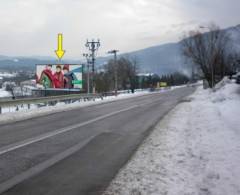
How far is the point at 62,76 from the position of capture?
5153cm

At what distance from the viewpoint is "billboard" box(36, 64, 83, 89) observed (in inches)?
2014

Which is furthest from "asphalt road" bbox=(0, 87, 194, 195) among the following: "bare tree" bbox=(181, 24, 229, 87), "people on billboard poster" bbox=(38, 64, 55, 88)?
"bare tree" bbox=(181, 24, 229, 87)

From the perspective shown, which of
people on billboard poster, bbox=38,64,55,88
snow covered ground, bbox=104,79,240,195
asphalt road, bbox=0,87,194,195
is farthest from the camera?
people on billboard poster, bbox=38,64,55,88

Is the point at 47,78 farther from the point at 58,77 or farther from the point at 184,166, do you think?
the point at 184,166

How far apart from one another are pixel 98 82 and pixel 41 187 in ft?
301

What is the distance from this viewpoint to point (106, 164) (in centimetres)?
956

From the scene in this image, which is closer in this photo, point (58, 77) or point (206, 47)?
point (58, 77)

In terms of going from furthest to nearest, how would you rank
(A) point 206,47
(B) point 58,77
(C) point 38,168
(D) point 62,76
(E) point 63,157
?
(A) point 206,47 < (B) point 58,77 < (D) point 62,76 < (E) point 63,157 < (C) point 38,168

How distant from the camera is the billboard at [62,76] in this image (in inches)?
2014

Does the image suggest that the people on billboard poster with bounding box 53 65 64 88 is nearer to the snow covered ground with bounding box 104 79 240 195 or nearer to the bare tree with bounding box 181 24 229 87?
the bare tree with bounding box 181 24 229 87

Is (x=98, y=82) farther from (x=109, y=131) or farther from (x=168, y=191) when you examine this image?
(x=168, y=191)

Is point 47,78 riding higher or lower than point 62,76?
lower

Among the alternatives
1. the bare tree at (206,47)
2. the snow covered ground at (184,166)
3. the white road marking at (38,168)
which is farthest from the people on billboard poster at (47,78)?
the white road marking at (38,168)

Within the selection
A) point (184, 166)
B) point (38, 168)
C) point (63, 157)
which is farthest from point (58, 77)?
point (184, 166)
